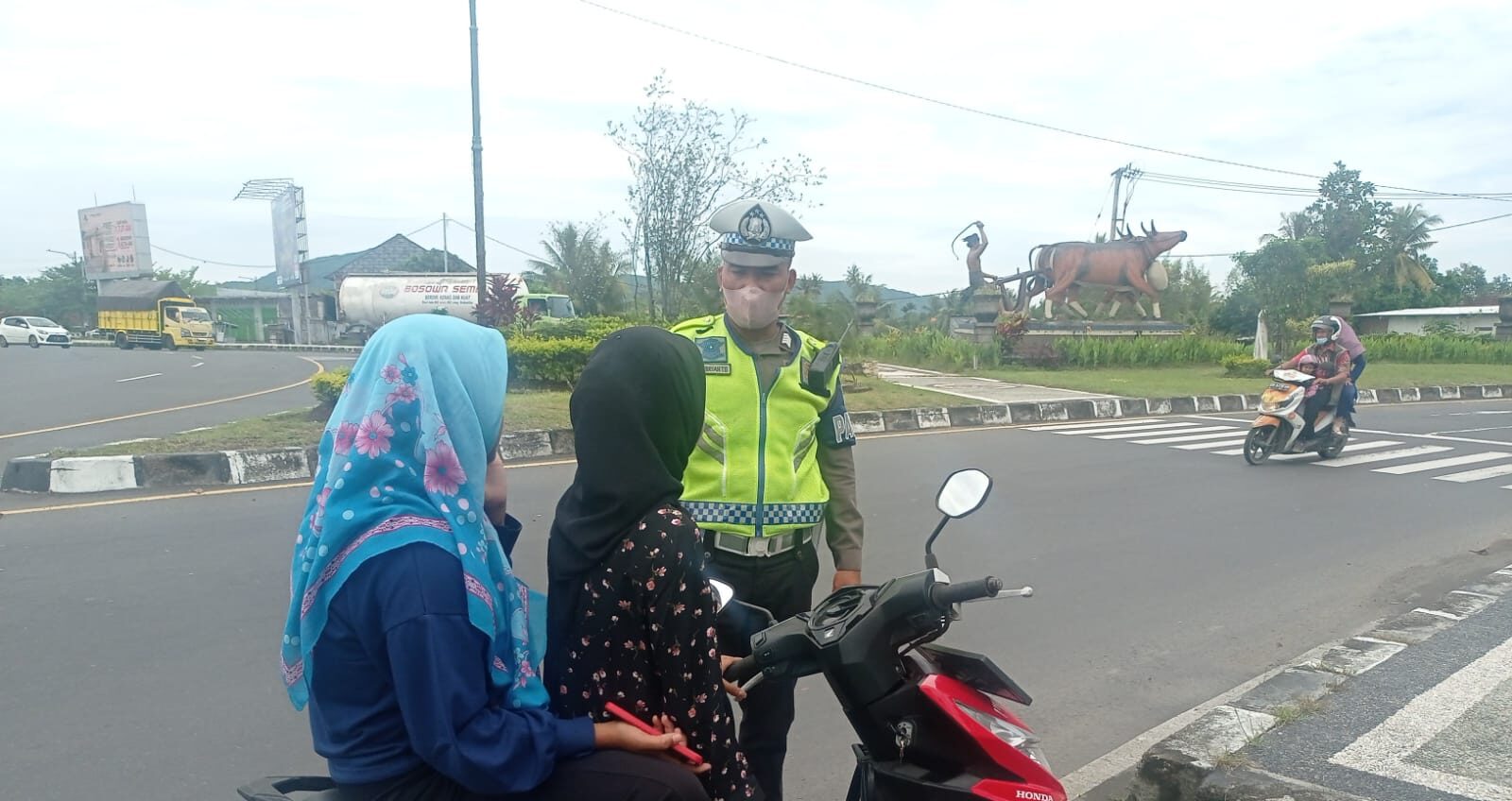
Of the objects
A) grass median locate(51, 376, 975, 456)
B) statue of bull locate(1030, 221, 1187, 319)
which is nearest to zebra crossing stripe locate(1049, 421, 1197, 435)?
grass median locate(51, 376, 975, 456)

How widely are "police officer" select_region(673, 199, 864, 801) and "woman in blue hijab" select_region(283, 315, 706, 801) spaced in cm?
83

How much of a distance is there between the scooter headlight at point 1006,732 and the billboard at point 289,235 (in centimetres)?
4179

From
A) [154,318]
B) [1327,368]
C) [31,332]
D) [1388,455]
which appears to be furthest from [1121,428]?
[31,332]

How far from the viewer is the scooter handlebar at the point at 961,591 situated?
5.10 ft


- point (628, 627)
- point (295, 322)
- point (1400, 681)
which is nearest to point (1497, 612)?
point (1400, 681)

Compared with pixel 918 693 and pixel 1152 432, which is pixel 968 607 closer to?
pixel 918 693

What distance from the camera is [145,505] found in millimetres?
6270

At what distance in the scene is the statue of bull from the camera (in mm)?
23844

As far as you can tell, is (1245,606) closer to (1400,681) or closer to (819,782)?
(1400,681)

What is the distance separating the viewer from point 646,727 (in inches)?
60.6

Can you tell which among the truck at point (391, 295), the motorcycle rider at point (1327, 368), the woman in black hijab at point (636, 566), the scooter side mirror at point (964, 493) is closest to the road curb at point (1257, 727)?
the scooter side mirror at point (964, 493)

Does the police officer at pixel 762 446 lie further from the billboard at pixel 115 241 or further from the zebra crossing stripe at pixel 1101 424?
the billboard at pixel 115 241

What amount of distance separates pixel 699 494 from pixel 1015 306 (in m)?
23.5

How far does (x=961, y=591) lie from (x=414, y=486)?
0.86 m
